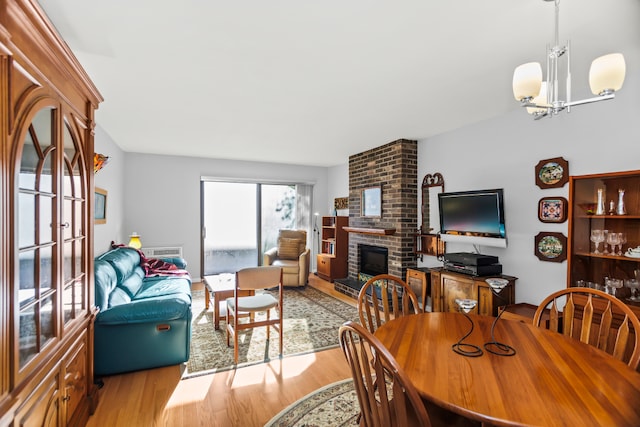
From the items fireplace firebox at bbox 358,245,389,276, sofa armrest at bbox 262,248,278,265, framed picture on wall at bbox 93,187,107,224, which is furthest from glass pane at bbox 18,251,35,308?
sofa armrest at bbox 262,248,278,265

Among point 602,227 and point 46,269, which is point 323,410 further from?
point 602,227

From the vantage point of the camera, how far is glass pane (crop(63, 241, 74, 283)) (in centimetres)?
178

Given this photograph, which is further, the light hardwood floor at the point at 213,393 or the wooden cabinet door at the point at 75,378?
the light hardwood floor at the point at 213,393

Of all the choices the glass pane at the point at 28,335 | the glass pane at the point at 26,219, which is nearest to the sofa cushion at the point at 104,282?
the glass pane at the point at 28,335

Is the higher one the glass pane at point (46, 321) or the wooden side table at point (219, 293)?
the glass pane at point (46, 321)

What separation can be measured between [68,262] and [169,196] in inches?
176

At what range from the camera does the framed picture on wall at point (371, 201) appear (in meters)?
5.07

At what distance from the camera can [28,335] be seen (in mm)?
1347

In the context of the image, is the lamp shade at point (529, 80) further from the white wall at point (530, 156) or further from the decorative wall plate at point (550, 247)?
the decorative wall plate at point (550, 247)

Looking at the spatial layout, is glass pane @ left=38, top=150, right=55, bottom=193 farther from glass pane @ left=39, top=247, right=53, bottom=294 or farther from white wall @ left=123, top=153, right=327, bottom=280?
white wall @ left=123, top=153, right=327, bottom=280

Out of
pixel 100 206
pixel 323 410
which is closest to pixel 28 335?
pixel 323 410

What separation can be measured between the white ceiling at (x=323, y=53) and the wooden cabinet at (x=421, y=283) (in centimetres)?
184

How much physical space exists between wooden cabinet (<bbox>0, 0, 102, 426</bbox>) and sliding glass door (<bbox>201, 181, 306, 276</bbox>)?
4346mm

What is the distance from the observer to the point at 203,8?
5.61 feet
